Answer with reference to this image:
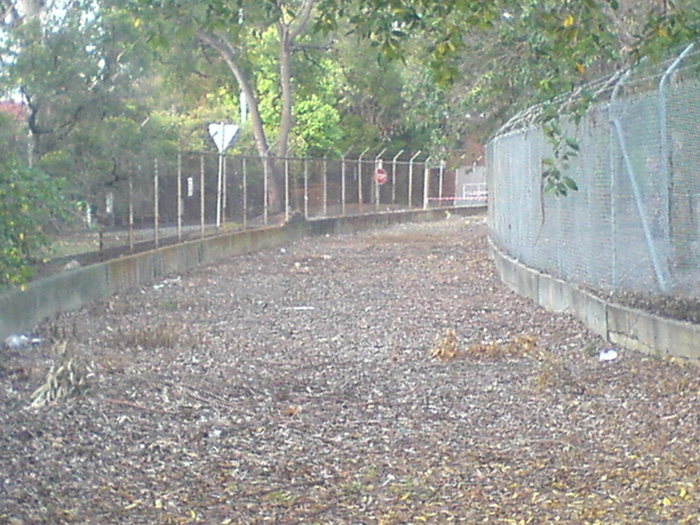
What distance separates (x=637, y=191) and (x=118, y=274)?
761 centimetres

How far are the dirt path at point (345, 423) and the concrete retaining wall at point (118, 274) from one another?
1.03 ft

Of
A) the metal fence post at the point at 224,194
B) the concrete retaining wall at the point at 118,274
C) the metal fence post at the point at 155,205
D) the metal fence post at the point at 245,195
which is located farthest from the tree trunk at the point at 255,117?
the metal fence post at the point at 155,205

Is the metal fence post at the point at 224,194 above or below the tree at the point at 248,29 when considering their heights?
below

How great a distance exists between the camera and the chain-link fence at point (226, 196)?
15711mm

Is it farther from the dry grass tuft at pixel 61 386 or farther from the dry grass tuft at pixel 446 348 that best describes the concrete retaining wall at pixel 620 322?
the dry grass tuft at pixel 61 386

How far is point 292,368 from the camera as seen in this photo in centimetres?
910

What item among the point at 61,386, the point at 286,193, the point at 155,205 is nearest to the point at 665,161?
the point at 61,386

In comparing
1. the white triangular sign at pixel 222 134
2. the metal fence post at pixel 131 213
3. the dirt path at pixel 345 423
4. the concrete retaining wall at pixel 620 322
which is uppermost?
the white triangular sign at pixel 222 134

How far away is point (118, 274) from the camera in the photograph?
47.7 feet

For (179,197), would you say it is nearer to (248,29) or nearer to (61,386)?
(248,29)

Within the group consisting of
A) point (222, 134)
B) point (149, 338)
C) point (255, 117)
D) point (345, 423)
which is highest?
point (255, 117)

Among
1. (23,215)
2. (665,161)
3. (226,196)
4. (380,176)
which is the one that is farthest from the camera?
(380,176)

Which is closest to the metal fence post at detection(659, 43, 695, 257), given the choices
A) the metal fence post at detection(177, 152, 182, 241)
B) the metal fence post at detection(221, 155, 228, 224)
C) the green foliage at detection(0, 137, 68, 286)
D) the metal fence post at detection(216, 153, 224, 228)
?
the green foliage at detection(0, 137, 68, 286)

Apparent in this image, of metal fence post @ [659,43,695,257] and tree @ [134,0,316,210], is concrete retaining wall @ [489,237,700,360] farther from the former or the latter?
tree @ [134,0,316,210]
